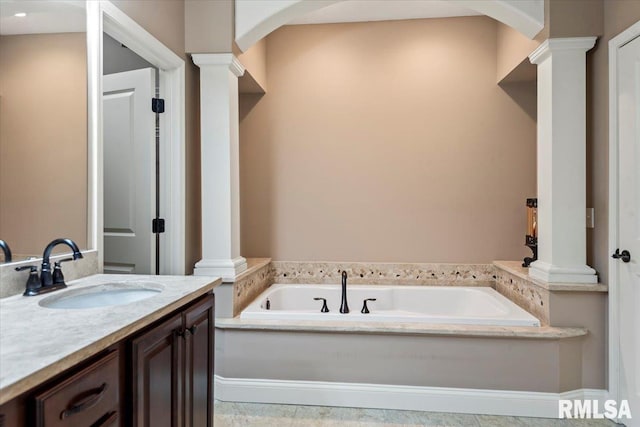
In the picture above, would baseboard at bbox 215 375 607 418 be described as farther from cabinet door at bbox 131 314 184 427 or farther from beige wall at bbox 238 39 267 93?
beige wall at bbox 238 39 267 93

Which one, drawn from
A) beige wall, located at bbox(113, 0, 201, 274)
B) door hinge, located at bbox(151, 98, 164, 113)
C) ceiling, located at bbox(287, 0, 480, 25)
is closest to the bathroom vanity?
beige wall, located at bbox(113, 0, 201, 274)

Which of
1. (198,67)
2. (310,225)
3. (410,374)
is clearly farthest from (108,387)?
(310,225)

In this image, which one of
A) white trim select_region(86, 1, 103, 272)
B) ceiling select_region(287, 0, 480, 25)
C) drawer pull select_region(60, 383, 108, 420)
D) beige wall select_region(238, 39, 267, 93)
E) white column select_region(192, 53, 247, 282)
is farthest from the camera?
ceiling select_region(287, 0, 480, 25)

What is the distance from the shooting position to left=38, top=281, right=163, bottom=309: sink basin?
4.44ft

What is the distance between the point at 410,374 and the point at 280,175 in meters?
1.94

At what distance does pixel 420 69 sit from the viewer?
10.5ft

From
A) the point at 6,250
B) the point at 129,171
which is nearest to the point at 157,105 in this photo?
the point at 129,171

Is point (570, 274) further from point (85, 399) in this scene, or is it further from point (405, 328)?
point (85, 399)

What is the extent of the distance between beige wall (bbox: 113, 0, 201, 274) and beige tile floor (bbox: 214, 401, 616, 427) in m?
0.96

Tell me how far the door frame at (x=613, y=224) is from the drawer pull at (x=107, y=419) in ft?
8.16

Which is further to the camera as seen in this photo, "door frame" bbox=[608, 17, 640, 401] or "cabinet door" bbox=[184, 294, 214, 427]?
"door frame" bbox=[608, 17, 640, 401]

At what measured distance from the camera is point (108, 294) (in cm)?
146

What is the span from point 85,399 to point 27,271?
2.39ft

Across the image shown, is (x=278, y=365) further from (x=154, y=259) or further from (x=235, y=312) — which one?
(x=154, y=259)
